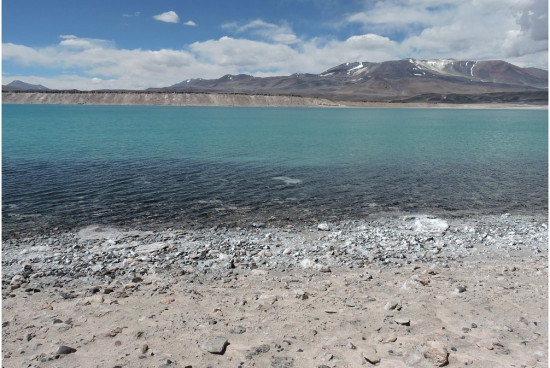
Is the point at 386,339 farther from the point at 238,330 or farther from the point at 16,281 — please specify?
the point at 16,281

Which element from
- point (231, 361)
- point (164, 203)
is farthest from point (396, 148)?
point (231, 361)

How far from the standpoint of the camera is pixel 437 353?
7.18 metres

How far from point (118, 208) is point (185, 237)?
→ 18.7ft

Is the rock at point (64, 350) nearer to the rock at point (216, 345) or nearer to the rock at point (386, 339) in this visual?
the rock at point (216, 345)

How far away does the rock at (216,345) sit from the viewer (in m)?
7.42

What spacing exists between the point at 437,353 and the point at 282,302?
359 centimetres

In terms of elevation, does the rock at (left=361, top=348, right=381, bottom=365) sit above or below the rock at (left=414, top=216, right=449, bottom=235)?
above

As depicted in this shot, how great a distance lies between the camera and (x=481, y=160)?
3559 cm

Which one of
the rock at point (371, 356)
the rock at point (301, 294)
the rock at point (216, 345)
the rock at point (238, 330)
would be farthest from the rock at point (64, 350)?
the rock at point (371, 356)

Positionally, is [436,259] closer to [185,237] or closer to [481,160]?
[185,237]

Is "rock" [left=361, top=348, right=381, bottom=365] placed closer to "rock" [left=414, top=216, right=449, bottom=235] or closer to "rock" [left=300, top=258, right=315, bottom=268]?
"rock" [left=300, top=258, right=315, bottom=268]

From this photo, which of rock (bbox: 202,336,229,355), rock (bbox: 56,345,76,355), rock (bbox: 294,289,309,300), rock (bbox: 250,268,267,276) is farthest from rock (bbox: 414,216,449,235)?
rock (bbox: 56,345,76,355)

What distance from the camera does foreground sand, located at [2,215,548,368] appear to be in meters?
7.38

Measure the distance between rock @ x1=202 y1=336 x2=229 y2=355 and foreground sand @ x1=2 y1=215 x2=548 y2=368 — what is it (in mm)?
22
